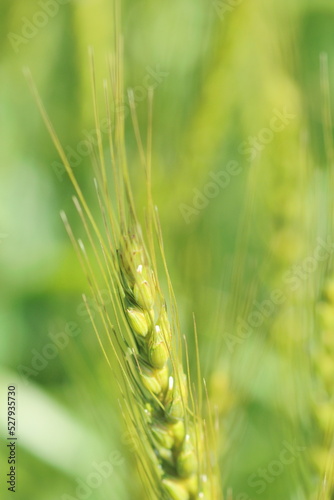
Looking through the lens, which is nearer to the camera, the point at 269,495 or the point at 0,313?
the point at 269,495

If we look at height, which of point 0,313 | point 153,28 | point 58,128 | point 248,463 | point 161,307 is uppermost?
point 153,28

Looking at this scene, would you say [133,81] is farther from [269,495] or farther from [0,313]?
[269,495]

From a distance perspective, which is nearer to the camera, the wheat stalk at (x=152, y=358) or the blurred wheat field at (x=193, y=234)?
the wheat stalk at (x=152, y=358)

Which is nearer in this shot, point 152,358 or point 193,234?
point 152,358

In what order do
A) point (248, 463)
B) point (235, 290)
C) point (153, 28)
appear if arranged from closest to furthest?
point (235, 290) → point (248, 463) → point (153, 28)

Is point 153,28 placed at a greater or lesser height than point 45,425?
greater

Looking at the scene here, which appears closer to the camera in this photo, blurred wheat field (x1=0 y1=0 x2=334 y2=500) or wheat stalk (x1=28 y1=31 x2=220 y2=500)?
wheat stalk (x1=28 y1=31 x2=220 y2=500)

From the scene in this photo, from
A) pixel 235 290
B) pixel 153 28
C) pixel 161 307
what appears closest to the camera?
pixel 161 307

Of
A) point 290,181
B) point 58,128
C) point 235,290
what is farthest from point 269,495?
point 58,128
